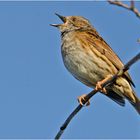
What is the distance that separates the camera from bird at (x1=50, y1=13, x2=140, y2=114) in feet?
25.4

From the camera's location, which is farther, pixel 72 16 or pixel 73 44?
pixel 72 16

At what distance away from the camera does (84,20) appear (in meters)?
9.84

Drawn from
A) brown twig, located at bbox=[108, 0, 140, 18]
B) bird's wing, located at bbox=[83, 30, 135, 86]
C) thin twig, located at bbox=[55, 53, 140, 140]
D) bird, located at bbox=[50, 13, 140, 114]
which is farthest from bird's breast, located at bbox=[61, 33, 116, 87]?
brown twig, located at bbox=[108, 0, 140, 18]

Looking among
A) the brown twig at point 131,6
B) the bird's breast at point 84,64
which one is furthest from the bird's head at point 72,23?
the brown twig at point 131,6

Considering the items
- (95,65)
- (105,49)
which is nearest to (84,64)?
(95,65)

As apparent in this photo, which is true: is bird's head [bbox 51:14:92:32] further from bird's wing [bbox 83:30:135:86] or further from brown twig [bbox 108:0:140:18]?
brown twig [bbox 108:0:140:18]

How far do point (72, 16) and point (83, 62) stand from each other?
219cm

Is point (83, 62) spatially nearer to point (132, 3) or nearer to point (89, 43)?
point (89, 43)

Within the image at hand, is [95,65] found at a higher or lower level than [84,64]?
lower

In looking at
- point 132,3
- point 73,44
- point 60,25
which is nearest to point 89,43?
point 73,44

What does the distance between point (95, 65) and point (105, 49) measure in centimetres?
69

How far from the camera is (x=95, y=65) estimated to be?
8.02 metres

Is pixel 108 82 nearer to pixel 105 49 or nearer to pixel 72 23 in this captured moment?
pixel 105 49

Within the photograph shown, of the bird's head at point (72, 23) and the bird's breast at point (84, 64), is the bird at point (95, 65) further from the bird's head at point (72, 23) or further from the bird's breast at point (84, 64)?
the bird's head at point (72, 23)
